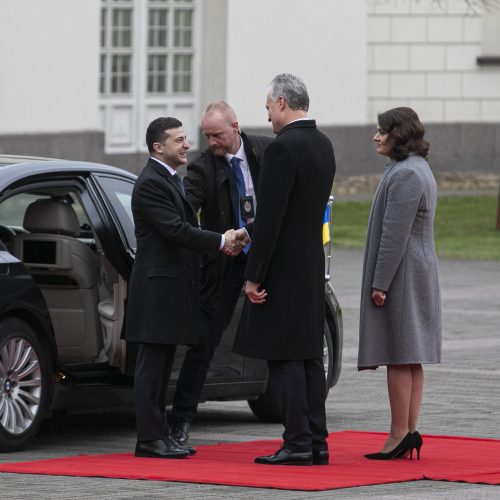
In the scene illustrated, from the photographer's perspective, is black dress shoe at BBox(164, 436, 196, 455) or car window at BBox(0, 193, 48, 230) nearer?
black dress shoe at BBox(164, 436, 196, 455)

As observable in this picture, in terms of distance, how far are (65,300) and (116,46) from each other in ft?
70.2

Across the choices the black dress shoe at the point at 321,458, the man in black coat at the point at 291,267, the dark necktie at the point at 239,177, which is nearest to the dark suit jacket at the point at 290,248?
the man in black coat at the point at 291,267

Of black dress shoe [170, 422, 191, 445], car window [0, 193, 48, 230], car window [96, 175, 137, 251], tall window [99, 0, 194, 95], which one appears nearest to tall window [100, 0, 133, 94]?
tall window [99, 0, 194, 95]

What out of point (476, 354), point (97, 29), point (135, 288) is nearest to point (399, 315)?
point (135, 288)

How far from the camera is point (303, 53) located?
32812 mm

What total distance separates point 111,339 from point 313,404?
1.31 metres

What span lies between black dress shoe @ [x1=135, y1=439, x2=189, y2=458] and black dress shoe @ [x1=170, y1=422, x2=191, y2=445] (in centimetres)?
35

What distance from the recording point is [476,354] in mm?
14680

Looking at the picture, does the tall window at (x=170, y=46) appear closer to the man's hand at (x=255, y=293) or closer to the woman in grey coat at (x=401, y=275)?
the woman in grey coat at (x=401, y=275)

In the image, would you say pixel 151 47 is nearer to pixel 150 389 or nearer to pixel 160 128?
pixel 160 128

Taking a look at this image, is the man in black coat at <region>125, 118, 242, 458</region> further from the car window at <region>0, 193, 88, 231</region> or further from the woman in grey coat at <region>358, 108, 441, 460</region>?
the car window at <region>0, 193, 88, 231</region>

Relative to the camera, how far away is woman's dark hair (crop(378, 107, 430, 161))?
940cm

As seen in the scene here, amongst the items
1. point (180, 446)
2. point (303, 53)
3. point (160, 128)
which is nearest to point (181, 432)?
point (180, 446)

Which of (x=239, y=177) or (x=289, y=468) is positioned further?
(x=239, y=177)
